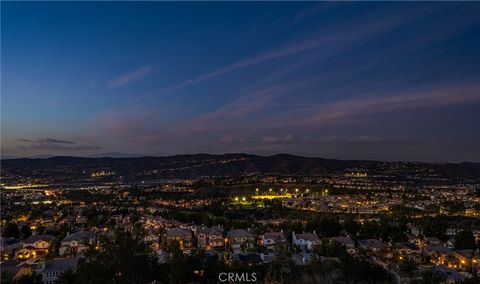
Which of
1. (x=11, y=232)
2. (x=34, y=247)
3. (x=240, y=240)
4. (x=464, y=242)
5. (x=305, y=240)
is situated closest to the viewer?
(x=464, y=242)

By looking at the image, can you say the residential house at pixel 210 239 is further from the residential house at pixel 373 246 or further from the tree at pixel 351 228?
the tree at pixel 351 228

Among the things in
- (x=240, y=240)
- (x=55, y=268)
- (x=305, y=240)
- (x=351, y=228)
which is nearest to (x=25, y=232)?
(x=55, y=268)

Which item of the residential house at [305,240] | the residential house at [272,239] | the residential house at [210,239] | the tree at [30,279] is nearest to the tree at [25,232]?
the residential house at [210,239]

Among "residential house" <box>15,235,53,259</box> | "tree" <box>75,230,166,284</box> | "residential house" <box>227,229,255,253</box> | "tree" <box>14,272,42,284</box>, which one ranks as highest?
"tree" <box>75,230,166,284</box>

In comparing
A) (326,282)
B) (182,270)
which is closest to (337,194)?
(182,270)

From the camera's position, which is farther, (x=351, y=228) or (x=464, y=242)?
(x=351, y=228)

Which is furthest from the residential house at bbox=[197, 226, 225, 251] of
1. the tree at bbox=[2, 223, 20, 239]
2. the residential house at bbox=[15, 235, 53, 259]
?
the tree at bbox=[2, 223, 20, 239]

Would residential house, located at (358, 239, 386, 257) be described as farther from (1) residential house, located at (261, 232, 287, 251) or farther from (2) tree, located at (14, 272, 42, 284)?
(2) tree, located at (14, 272, 42, 284)

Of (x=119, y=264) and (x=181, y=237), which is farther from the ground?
(x=119, y=264)

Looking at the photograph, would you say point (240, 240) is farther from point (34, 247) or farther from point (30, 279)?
point (30, 279)

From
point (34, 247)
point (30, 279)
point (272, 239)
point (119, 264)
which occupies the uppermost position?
point (119, 264)

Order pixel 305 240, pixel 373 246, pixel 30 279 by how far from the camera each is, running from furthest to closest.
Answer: pixel 305 240
pixel 373 246
pixel 30 279
